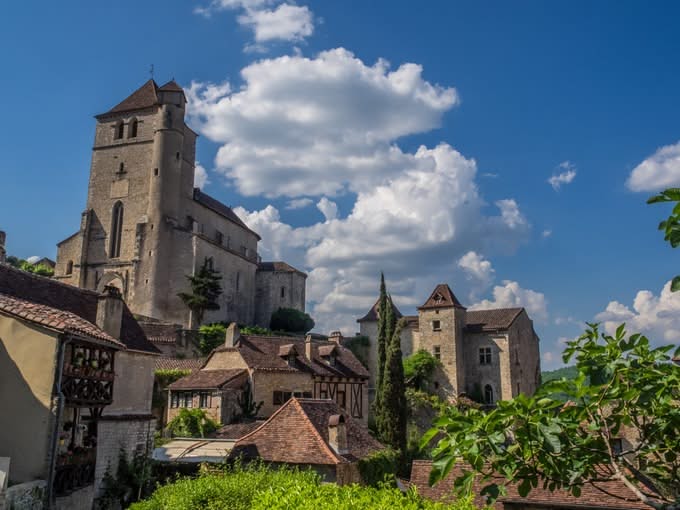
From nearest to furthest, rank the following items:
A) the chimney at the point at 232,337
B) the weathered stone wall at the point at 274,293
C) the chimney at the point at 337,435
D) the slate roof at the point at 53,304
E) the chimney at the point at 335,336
→ the slate roof at the point at 53,304, the chimney at the point at 337,435, the chimney at the point at 232,337, the chimney at the point at 335,336, the weathered stone wall at the point at 274,293

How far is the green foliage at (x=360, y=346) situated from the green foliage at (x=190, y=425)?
24.9 m

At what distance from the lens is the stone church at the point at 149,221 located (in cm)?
5212

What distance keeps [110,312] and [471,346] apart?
121 ft

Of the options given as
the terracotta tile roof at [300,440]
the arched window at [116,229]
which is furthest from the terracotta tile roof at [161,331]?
the terracotta tile roof at [300,440]

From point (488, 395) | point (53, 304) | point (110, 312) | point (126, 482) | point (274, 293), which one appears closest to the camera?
point (126, 482)

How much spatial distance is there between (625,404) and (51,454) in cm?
1364

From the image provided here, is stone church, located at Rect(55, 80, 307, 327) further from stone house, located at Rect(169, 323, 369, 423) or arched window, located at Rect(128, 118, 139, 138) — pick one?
stone house, located at Rect(169, 323, 369, 423)

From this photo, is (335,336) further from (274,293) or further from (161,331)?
(274,293)

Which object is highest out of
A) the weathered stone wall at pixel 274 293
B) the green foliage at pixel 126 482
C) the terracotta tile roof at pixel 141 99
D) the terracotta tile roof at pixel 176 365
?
the terracotta tile roof at pixel 141 99

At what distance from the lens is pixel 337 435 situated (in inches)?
821

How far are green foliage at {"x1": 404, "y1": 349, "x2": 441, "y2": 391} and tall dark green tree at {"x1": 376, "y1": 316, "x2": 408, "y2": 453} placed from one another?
36.9 feet

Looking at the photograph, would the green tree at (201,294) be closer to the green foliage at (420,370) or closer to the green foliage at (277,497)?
the green foliage at (420,370)

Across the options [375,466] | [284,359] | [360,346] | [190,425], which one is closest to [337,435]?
[375,466]

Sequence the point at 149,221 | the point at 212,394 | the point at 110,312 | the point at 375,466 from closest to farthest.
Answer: the point at 110,312 < the point at 375,466 < the point at 212,394 < the point at 149,221
